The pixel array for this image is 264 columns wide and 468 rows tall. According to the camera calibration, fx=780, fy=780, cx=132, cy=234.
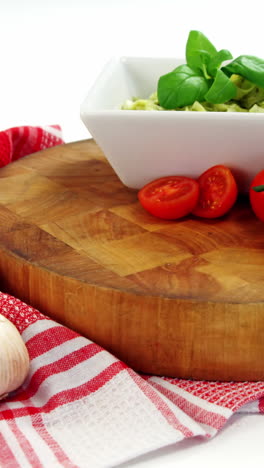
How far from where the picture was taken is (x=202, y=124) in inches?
73.0

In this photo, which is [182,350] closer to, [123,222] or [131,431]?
[131,431]

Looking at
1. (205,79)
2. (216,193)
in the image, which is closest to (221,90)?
(205,79)

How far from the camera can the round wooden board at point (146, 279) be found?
1.50 metres

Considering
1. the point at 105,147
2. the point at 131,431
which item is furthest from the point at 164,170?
the point at 131,431

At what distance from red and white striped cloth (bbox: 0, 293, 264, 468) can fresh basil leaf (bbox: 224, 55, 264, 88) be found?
78 centimetres

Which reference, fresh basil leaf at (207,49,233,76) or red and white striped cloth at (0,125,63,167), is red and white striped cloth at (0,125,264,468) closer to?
fresh basil leaf at (207,49,233,76)

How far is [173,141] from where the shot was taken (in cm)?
192

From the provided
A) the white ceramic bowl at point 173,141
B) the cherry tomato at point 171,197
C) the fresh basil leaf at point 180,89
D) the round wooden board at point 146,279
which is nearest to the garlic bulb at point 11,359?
the round wooden board at point 146,279

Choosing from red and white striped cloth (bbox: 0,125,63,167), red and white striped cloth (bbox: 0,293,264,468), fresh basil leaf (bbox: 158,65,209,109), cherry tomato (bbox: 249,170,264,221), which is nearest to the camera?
red and white striped cloth (bbox: 0,293,264,468)

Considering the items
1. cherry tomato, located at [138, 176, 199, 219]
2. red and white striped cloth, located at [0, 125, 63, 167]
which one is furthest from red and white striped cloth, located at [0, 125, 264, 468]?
red and white striped cloth, located at [0, 125, 63, 167]

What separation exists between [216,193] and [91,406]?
0.67 meters

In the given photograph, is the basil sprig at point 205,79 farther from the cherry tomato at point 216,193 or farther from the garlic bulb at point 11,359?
the garlic bulb at point 11,359

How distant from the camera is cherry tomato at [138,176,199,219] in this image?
185cm

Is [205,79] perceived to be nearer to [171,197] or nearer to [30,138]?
[171,197]
